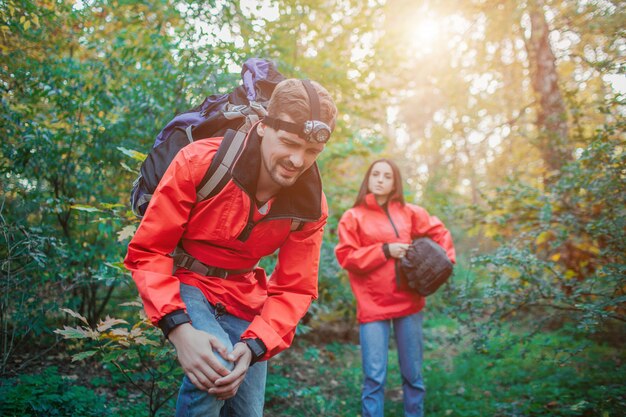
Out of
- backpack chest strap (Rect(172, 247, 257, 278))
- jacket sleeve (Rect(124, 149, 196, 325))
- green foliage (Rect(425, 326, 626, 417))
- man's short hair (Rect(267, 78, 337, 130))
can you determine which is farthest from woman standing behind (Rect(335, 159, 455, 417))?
jacket sleeve (Rect(124, 149, 196, 325))

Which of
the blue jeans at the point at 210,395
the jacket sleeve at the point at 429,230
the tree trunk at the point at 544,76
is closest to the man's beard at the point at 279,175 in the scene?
the blue jeans at the point at 210,395

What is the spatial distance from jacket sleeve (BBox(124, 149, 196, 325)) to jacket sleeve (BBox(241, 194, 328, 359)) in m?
0.58

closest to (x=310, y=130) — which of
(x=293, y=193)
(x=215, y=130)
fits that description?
(x=293, y=193)

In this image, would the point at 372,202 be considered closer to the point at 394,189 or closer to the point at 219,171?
the point at 394,189

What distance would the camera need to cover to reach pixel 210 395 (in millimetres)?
1829

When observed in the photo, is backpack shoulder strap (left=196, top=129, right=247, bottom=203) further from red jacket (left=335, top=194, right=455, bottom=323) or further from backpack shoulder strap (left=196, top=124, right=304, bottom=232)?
red jacket (left=335, top=194, right=455, bottom=323)

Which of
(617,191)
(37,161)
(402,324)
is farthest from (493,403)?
(37,161)

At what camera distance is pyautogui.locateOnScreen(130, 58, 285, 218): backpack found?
6.85 feet

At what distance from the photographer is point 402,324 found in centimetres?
418

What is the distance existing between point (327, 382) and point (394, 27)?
586cm

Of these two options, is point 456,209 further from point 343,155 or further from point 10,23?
point 10,23

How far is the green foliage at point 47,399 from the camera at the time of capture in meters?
3.11

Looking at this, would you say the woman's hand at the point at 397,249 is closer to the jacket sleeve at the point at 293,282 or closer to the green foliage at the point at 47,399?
the jacket sleeve at the point at 293,282

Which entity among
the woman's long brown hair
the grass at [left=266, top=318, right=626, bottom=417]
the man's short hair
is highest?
the man's short hair
